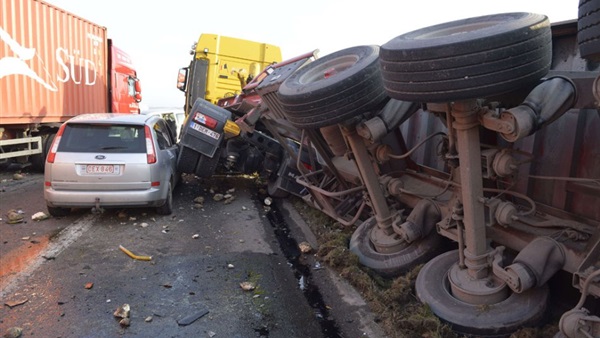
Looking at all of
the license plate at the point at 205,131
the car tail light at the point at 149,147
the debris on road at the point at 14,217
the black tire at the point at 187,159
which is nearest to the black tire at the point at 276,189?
the license plate at the point at 205,131

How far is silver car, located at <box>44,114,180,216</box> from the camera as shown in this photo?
18.0 ft

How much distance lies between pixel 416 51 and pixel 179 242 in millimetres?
3696

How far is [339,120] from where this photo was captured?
3.38 meters

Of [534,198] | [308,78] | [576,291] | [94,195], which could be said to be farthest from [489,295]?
[94,195]

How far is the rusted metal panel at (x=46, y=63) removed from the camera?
8.68 m

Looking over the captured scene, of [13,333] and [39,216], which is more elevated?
[13,333]

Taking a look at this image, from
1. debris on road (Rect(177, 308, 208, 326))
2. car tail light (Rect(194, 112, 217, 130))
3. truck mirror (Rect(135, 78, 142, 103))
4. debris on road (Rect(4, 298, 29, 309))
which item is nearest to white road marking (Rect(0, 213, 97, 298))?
debris on road (Rect(4, 298, 29, 309))

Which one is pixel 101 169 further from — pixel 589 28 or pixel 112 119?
pixel 589 28

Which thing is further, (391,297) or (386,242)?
(386,242)

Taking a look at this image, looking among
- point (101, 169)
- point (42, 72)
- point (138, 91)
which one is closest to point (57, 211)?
point (101, 169)

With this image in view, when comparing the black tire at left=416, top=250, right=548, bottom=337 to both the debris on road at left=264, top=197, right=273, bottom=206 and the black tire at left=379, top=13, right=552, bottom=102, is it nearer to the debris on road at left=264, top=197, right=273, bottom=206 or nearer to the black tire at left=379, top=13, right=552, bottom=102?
the black tire at left=379, top=13, right=552, bottom=102

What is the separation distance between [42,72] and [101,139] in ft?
17.8

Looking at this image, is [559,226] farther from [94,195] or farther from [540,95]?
[94,195]

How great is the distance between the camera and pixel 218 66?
36.8 feet
